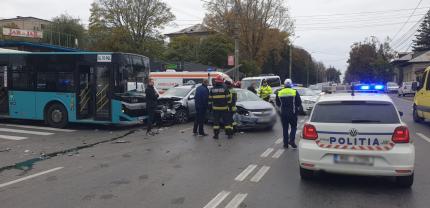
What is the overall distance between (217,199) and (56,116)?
11.3 m

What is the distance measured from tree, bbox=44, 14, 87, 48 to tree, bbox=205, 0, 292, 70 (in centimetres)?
2447

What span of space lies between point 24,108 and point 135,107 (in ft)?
14.1

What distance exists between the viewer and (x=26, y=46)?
30781 mm

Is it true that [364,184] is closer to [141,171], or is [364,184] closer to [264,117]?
[141,171]

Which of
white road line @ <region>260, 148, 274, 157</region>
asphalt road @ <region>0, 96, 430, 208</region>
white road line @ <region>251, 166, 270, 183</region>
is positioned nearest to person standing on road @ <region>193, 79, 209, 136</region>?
asphalt road @ <region>0, 96, 430, 208</region>

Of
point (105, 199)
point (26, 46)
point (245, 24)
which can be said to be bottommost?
point (105, 199)

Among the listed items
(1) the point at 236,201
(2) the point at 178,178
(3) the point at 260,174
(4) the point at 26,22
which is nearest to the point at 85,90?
(2) the point at 178,178

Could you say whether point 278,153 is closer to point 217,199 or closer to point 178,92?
point 217,199

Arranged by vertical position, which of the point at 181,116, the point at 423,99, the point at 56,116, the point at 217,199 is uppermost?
the point at 423,99

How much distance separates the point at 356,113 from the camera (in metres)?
7.04

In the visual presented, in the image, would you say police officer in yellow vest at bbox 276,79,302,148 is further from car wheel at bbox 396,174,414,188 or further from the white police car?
car wheel at bbox 396,174,414,188

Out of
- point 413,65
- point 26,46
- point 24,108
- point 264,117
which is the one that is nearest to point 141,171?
point 264,117

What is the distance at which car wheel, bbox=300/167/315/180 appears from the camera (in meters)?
7.42

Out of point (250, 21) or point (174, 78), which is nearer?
point (174, 78)
